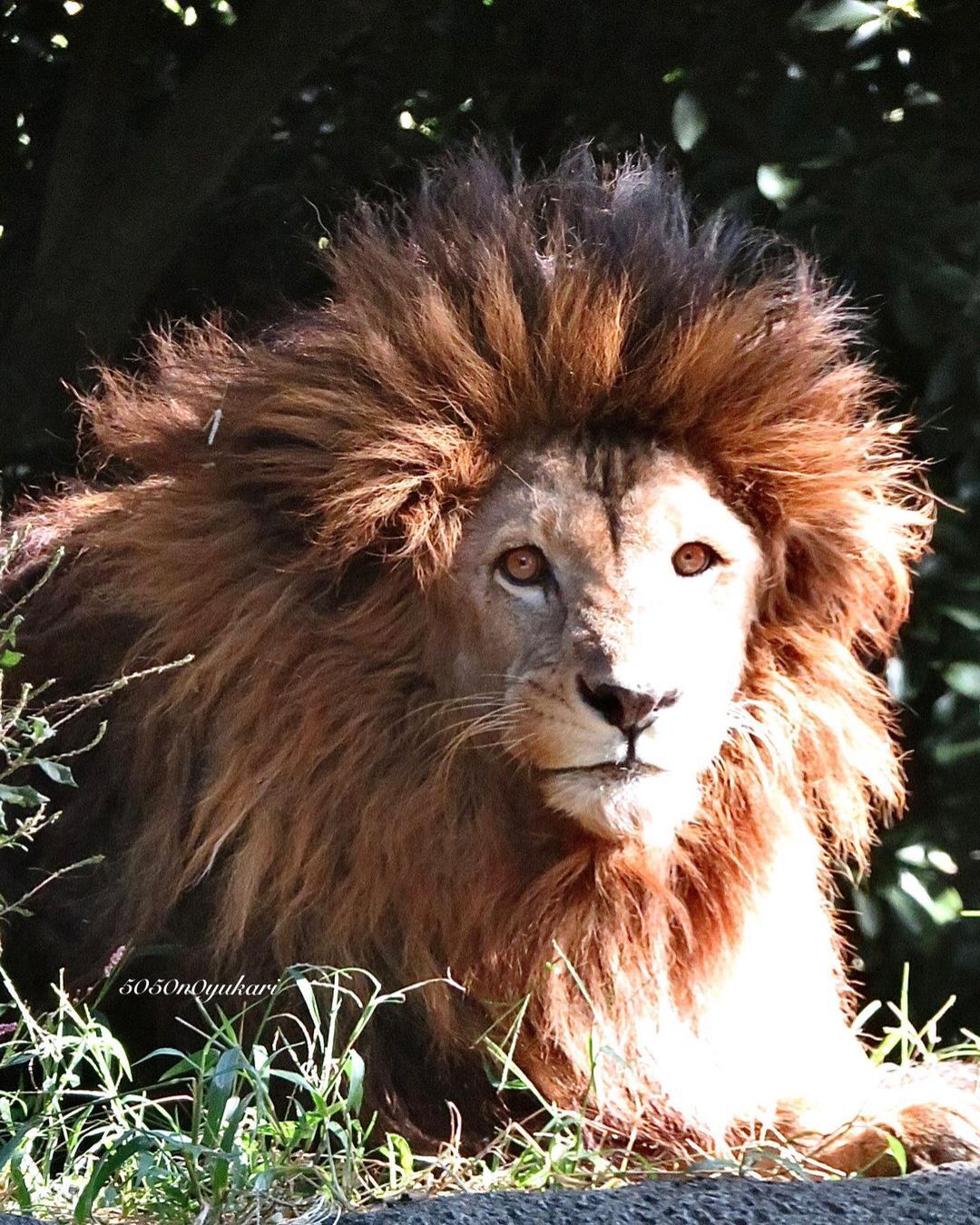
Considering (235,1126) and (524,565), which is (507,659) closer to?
(524,565)

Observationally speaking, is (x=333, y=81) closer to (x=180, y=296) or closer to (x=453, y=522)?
(x=180, y=296)

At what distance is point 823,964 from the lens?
3.29m

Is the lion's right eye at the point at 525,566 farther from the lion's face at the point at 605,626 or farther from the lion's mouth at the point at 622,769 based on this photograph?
the lion's mouth at the point at 622,769

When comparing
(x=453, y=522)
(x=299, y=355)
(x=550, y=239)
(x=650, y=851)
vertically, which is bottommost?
(x=650, y=851)

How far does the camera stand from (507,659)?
2902 millimetres

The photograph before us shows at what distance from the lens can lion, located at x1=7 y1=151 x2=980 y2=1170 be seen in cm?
296

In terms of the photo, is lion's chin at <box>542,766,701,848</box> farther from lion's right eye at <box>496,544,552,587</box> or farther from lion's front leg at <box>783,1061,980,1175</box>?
lion's front leg at <box>783,1061,980,1175</box>

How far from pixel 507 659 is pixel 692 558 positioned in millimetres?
319

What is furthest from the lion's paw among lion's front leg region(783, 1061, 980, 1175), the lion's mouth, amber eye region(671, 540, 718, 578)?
amber eye region(671, 540, 718, 578)

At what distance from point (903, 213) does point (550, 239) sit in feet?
3.21

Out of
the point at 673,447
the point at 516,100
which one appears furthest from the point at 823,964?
the point at 516,100

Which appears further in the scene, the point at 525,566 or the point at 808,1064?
the point at 808,1064

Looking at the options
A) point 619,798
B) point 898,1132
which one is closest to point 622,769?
point 619,798

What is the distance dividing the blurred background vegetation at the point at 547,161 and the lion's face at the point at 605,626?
0.79m
